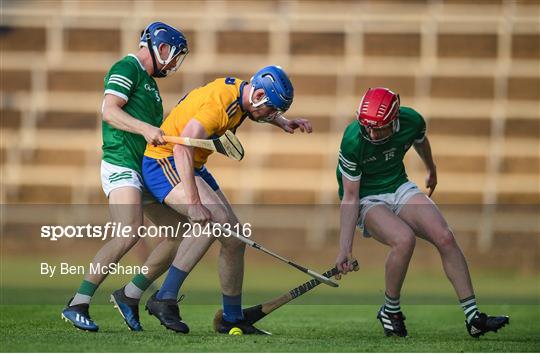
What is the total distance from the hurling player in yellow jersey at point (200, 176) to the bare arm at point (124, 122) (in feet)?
0.45

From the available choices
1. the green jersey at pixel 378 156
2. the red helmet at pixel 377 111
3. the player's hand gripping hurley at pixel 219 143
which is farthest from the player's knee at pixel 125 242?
the red helmet at pixel 377 111

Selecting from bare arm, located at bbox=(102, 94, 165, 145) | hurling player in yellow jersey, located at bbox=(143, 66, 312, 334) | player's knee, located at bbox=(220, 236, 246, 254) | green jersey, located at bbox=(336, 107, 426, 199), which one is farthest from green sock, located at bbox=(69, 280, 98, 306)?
green jersey, located at bbox=(336, 107, 426, 199)

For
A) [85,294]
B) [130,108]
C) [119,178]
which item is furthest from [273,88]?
[85,294]

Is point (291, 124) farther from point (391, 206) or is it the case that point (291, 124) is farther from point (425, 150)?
point (425, 150)

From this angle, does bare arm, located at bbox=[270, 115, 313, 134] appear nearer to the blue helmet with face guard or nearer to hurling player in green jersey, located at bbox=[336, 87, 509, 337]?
hurling player in green jersey, located at bbox=[336, 87, 509, 337]

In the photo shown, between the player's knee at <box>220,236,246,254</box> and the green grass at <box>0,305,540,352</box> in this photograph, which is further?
the player's knee at <box>220,236,246,254</box>

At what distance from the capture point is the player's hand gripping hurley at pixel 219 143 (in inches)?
285

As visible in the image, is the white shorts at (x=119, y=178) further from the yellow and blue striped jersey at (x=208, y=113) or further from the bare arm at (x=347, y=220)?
the bare arm at (x=347, y=220)

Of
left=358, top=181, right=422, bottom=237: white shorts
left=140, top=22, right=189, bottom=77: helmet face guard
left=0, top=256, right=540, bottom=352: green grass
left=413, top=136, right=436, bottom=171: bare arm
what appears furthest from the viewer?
left=413, top=136, right=436, bottom=171: bare arm

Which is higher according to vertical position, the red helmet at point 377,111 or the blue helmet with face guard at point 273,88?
the blue helmet with face guard at point 273,88

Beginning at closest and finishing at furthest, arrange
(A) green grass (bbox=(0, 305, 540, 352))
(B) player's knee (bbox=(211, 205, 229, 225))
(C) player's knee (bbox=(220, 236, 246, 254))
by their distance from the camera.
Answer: (A) green grass (bbox=(0, 305, 540, 352)) → (B) player's knee (bbox=(211, 205, 229, 225)) → (C) player's knee (bbox=(220, 236, 246, 254))

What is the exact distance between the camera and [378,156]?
7.89 m

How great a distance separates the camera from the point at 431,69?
63.7 feet

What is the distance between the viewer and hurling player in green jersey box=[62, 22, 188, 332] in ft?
24.5
